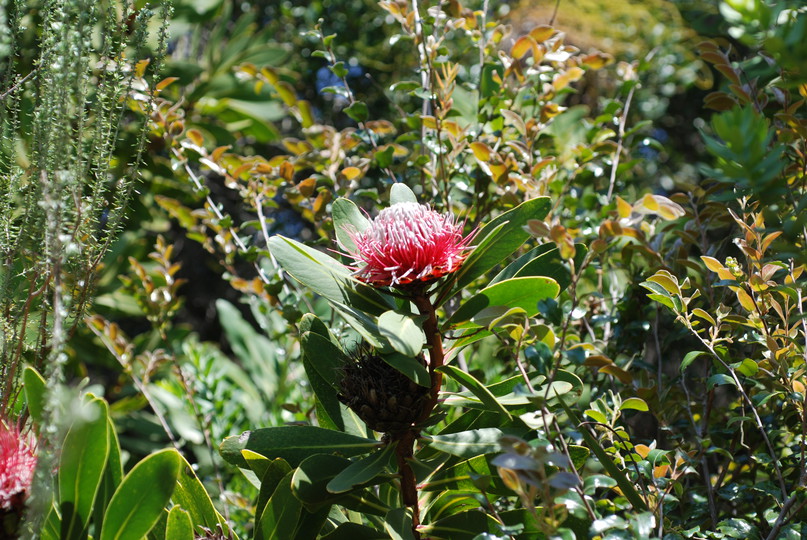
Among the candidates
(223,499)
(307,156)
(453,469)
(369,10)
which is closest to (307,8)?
(369,10)

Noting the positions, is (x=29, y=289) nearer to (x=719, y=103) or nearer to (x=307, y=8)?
(x=719, y=103)

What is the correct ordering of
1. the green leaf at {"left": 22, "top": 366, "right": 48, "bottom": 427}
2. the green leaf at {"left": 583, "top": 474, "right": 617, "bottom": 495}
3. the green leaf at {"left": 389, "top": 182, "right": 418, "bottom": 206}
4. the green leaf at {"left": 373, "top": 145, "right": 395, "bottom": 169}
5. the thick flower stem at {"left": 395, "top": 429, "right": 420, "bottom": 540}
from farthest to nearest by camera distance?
1. the green leaf at {"left": 373, "top": 145, "right": 395, "bottom": 169}
2. the green leaf at {"left": 389, "top": 182, "right": 418, "bottom": 206}
3. the thick flower stem at {"left": 395, "top": 429, "right": 420, "bottom": 540}
4. the green leaf at {"left": 22, "top": 366, "right": 48, "bottom": 427}
5. the green leaf at {"left": 583, "top": 474, "right": 617, "bottom": 495}

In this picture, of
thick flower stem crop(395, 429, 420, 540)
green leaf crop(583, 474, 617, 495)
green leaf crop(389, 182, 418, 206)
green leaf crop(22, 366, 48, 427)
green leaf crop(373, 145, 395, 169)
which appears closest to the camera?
green leaf crop(583, 474, 617, 495)

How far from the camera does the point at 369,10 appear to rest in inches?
123

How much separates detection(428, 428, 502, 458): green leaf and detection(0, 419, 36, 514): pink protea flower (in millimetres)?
508

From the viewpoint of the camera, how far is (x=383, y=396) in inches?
36.5

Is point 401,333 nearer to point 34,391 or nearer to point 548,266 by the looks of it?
point 548,266

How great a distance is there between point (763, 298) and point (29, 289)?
1.05m

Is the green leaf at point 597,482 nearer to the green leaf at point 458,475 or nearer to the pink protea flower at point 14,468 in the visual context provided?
the green leaf at point 458,475

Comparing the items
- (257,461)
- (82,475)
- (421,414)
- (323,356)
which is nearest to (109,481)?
(82,475)

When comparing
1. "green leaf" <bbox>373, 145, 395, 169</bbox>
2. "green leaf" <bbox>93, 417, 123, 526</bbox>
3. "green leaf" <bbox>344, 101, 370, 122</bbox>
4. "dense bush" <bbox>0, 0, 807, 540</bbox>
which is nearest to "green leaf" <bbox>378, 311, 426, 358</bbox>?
"dense bush" <bbox>0, 0, 807, 540</bbox>

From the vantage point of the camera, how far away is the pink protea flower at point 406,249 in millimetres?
924

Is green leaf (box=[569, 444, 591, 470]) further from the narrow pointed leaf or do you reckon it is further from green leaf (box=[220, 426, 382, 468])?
green leaf (box=[220, 426, 382, 468])

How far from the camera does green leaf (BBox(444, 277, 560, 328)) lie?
0.89m
